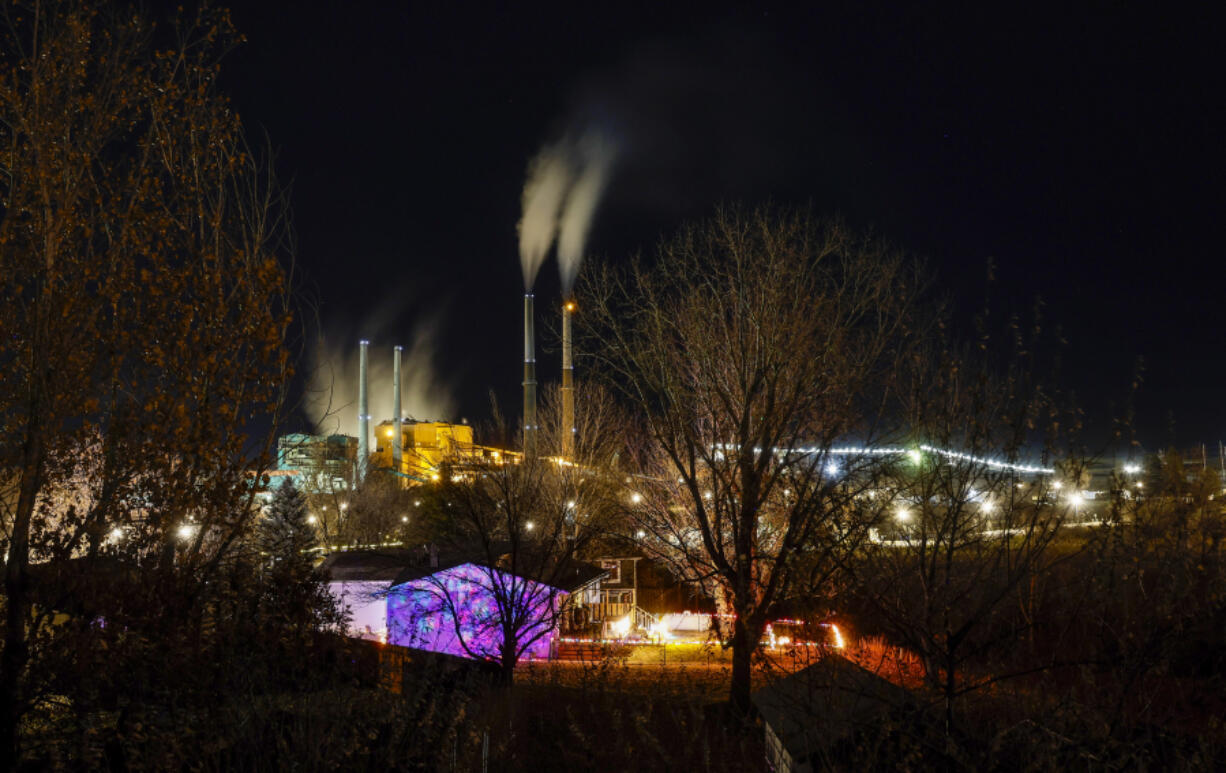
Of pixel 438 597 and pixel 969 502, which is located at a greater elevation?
pixel 969 502

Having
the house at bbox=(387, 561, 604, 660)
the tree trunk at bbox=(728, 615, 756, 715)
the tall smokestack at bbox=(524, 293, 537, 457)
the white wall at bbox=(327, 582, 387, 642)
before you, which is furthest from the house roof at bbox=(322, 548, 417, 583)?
the tree trunk at bbox=(728, 615, 756, 715)

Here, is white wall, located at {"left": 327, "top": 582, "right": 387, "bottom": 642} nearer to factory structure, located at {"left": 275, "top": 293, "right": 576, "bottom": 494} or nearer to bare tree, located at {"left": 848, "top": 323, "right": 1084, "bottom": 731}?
factory structure, located at {"left": 275, "top": 293, "right": 576, "bottom": 494}

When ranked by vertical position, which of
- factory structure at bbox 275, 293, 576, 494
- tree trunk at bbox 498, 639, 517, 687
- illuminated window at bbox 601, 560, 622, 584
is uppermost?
factory structure at bbox 275, 293, 576, 494

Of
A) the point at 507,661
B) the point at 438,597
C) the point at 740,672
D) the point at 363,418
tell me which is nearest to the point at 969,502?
the point at 740,672

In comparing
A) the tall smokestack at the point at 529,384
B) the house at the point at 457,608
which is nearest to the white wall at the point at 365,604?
the house at the point at 457,608

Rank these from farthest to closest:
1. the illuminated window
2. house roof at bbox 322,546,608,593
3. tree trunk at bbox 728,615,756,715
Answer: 1. the illuminated window
2. house roof at bbox 322,546,608,593
3. tree trunk at bbox 728,615,756,715

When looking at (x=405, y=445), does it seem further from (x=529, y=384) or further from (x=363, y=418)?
(x=529, y=384)

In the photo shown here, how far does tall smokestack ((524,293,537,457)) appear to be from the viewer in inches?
1133

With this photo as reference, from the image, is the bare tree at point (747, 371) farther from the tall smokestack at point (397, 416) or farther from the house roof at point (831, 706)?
the tall smokestack at point (397, 416)

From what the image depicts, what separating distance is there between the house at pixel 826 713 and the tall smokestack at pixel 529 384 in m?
19.9

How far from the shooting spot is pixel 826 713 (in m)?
5.49

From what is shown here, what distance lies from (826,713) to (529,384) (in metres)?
29.7

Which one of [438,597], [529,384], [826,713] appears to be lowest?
[438,597]

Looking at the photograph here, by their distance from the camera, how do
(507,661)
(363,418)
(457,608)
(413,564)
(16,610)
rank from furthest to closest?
(363,418), (457,608), (413,564), (507,661), (16,610)
